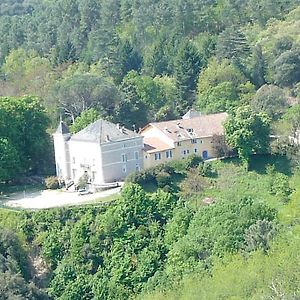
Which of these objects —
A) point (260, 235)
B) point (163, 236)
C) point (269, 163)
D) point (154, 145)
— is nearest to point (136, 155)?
point (154, 145)

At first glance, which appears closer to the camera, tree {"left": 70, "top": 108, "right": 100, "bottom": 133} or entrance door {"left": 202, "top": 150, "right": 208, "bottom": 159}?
entrance door {"left": 202, "top": 150, "right": 208, "bottom": 159}

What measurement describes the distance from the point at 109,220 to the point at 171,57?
841 inches

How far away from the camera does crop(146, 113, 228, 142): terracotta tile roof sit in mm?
38812

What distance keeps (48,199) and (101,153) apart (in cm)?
320

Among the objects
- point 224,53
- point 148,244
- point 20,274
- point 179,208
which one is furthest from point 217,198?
point 224,53

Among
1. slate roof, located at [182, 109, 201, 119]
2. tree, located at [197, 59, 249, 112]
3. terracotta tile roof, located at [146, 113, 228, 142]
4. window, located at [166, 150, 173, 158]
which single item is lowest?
window, located at [166, 150, 173, 158]

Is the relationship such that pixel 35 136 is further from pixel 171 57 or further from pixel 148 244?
pixel 171 57

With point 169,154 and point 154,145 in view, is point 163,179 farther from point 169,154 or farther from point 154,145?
point 154,145

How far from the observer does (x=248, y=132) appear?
119 feet

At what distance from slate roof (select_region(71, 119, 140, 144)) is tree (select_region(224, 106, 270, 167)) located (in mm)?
4672

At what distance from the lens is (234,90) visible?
150 feet

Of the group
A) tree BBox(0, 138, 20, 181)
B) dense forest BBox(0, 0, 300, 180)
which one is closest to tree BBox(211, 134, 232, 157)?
dense forest BBox(0, 0, 300, 180)

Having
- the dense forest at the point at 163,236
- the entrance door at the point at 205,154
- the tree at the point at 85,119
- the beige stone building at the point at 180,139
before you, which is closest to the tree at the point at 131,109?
the tree at the point at 85,119

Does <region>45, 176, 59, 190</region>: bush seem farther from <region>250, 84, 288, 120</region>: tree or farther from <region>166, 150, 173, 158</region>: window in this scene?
<region>250, 84, 288, 120</region>: tree
